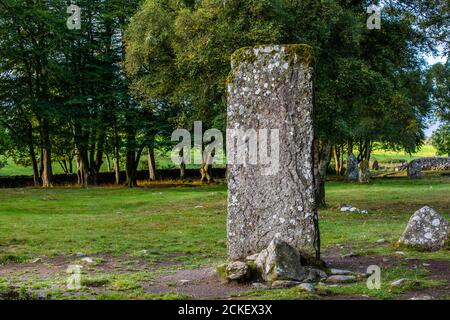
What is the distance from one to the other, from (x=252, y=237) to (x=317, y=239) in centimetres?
131

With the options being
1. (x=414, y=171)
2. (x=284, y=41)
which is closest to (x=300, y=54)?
(x=284, y=41)

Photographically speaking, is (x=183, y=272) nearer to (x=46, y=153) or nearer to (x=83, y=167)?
(x=83, y=167)

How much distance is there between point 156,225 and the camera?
23.3 meters

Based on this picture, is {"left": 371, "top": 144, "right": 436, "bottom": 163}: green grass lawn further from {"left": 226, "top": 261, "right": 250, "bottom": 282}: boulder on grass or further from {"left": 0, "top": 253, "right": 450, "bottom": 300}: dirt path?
{"left": 226, "top": 261, "right": 250, "bottom": 282}: boulder on grass

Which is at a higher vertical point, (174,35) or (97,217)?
(174,35)

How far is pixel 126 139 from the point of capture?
5122cm

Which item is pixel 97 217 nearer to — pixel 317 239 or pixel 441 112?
pixel 317 239

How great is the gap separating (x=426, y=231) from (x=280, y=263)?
17.3 feet

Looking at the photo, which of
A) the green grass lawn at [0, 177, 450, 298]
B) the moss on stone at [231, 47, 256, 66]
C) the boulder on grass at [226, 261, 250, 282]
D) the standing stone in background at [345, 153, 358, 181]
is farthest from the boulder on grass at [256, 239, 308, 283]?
the standing stone in background at [345, 153, 358, 181]

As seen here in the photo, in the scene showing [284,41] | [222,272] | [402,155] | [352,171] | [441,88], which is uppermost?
[441,88]

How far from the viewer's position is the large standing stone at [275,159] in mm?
12102

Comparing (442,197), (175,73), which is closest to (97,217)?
(175,73)

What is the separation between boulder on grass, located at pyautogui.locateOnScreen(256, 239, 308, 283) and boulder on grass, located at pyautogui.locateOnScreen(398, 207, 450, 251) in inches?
178

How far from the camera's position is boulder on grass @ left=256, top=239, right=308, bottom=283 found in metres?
11.0
